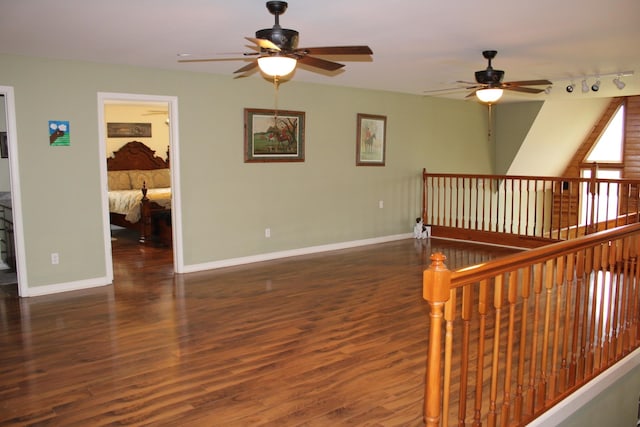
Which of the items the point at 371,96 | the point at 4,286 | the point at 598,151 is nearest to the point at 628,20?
the point at 371,96

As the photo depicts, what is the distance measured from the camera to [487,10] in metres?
3.62

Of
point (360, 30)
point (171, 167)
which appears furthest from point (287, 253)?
point (360, 30)

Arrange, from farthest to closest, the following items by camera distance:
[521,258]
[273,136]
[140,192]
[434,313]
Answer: [140,192]
[273,136]
[521,258]
[434,313]

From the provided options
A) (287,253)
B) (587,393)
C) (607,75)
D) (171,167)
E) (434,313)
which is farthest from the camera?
(287,253)

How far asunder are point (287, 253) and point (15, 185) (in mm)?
3320

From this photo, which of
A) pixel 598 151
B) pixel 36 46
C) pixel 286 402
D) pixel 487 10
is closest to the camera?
pixel 286 402

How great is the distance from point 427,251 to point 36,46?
5.31 meters

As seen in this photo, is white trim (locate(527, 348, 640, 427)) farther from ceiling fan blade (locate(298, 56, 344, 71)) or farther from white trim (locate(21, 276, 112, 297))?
white trim (locate(21, 276, 112, 297))

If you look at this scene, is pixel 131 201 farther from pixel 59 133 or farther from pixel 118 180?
pixel 59 133

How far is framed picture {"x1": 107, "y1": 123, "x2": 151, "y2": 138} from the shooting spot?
385 inches

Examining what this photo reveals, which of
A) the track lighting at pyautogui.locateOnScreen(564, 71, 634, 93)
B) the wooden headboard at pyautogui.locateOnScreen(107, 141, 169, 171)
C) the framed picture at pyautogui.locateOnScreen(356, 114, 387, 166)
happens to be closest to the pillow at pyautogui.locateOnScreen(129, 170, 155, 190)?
the wooden headboard at pyautogui.locateOnScreen(107, 141, 169, 171)

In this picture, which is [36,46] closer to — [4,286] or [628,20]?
[4,286]

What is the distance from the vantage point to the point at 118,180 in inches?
374

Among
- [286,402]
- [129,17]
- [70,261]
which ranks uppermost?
[129,17]
